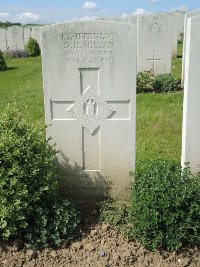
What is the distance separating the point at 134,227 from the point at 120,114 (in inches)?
47.5

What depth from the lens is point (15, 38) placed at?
23.4 metres

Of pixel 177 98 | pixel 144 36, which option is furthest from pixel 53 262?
pixel 144 36

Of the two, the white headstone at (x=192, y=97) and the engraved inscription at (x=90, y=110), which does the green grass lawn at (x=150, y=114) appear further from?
the white headstone at (x=192, y=97)

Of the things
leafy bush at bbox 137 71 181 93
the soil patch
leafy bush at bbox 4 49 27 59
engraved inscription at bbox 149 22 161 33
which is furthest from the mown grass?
leafy bush at bbox 4 49 27 59

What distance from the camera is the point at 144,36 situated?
35.0 ft

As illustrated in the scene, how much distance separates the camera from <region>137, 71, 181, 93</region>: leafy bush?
9.59m

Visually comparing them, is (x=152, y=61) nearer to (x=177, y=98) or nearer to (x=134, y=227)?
(x=177, y=98)

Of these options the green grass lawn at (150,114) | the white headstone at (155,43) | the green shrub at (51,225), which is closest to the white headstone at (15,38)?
the green grass lawn at (150,114)

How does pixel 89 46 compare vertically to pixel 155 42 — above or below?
below

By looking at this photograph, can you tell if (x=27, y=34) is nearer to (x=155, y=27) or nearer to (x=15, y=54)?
(x=15, y=54)

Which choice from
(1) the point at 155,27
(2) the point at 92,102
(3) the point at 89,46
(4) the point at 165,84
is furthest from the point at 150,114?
(1) the point at 155,27

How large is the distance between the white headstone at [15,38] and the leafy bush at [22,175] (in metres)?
20.3

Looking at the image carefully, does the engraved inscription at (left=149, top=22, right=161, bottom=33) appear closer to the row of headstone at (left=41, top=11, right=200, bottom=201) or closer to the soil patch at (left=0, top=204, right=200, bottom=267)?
the row of headstone at (left=41, top=11, right=200, bottom=201)

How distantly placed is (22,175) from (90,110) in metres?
1.05
